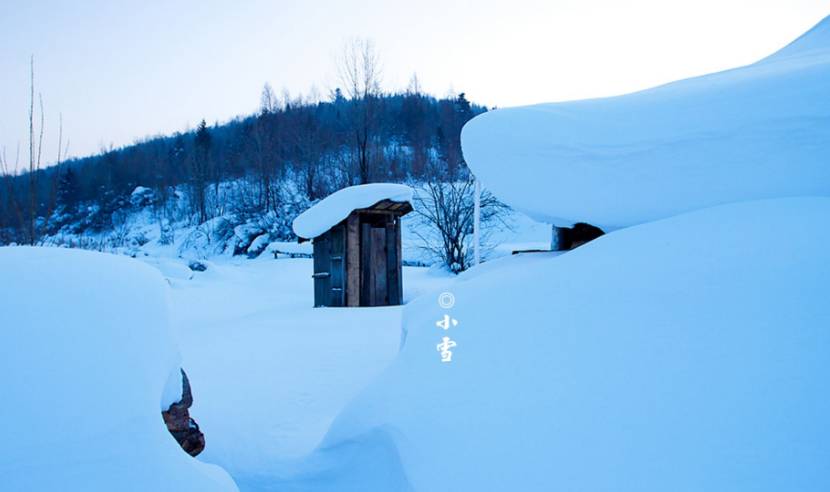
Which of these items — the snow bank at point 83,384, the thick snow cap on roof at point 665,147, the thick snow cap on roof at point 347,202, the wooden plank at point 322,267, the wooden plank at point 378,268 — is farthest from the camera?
the wooden plank at point 322,267

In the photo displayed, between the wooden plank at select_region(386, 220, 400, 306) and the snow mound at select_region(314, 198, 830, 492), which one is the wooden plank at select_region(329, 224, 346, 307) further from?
the snow mound at select_region(314, 198, 830, 492)

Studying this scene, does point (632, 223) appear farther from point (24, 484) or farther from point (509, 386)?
point (24, 484)

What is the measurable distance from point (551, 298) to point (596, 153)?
85 cm

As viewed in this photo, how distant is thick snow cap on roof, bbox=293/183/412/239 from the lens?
9.45 m

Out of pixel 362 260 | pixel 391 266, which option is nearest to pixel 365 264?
pixel 362 260

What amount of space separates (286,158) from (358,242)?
→ 2158 centimetres

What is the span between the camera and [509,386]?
6.46 feet

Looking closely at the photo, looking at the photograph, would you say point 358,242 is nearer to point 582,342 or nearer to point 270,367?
point 270,367

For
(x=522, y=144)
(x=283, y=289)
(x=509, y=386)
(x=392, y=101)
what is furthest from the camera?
(x=392, y=101)

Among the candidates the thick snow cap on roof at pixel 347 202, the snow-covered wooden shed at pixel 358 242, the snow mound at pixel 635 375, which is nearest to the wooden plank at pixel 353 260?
the snow-covered wooden shed at pixel 358 242

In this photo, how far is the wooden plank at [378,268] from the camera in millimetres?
9930

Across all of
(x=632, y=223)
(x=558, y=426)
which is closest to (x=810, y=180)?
(x=632, y=223)

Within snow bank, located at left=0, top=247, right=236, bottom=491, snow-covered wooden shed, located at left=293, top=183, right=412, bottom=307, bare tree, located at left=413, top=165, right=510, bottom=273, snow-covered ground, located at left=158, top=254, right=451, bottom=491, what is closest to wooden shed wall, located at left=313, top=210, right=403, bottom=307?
snow-covered wooden shed, located at left=293, top=183, right=412, bottom=307

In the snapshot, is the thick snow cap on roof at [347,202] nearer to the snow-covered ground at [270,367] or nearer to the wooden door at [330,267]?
the wooden door at [330,267]
